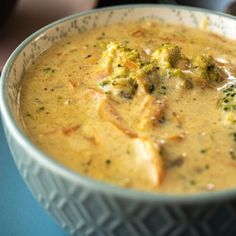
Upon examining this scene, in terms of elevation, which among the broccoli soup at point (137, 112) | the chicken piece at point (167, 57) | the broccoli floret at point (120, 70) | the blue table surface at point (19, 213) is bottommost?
the blue table surface at point (19, 213)

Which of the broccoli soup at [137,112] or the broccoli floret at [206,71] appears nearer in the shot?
the broccoli soup at [137,112]

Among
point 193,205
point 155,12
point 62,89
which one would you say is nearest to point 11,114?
point 62,89

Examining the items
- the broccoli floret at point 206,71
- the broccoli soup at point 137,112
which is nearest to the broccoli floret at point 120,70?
the broccoli soup at point 137,112

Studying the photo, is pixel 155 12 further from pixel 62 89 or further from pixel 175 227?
pixel 175 227

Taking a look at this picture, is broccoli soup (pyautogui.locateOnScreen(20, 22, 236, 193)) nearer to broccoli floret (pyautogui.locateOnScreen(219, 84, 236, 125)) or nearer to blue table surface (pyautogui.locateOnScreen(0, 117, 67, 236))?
broccoli floret (pyautogui.locateOnScreen(219, 84, 236, 125))

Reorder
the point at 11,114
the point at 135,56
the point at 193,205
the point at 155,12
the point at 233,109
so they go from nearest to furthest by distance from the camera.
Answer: the point at 193,205 < the point at 11,114 < the point at 233,109 < the point at 135,56 < the point at 155,12

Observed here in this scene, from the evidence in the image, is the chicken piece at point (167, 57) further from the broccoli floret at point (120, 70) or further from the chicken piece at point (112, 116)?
the chicken piece at point (112, 116)

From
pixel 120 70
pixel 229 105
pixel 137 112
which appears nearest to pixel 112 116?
pixel 137 112
